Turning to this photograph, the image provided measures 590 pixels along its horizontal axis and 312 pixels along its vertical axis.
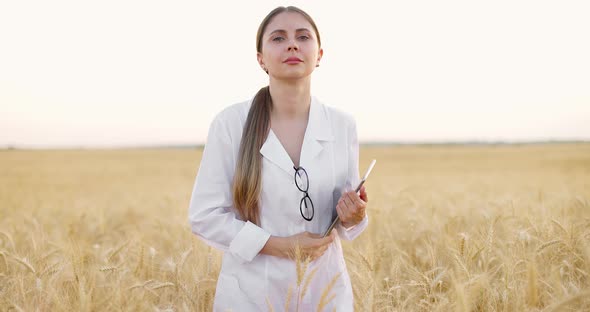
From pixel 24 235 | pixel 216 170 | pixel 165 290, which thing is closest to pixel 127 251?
pixel 165 290

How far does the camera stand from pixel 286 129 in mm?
2098

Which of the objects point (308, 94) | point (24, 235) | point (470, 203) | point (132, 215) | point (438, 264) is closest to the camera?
point (308, 94)

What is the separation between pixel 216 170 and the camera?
200cm

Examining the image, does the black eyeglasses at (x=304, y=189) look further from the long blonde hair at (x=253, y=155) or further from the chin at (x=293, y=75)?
the chin at (x=293, y=75)

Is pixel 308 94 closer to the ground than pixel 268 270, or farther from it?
farther from it

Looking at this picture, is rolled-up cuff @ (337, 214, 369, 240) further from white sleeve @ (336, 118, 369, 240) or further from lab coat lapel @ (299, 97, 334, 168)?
lab coat lapel @ (299, 97, 334, 168)

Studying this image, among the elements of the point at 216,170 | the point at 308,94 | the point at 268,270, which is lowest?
the point at 268,270

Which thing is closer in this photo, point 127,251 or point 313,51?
point 313,51

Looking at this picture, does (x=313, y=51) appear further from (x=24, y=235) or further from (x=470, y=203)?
(x=470, y=203)

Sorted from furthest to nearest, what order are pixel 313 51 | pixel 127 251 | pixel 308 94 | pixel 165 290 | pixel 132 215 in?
pixel 132 215 < pixel 127 251 < pixel 165 290 < pixel 308 94 < pixel 313 51

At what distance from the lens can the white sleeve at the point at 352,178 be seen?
2088 millimetres

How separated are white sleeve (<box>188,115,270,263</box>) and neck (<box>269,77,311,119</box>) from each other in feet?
0.76

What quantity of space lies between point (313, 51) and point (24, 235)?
3423mm

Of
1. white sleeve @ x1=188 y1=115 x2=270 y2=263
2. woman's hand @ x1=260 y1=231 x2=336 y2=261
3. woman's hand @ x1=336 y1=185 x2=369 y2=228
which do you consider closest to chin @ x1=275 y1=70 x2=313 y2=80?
white sleeve @ x1=188 y1=115 x2=270 y2=263
